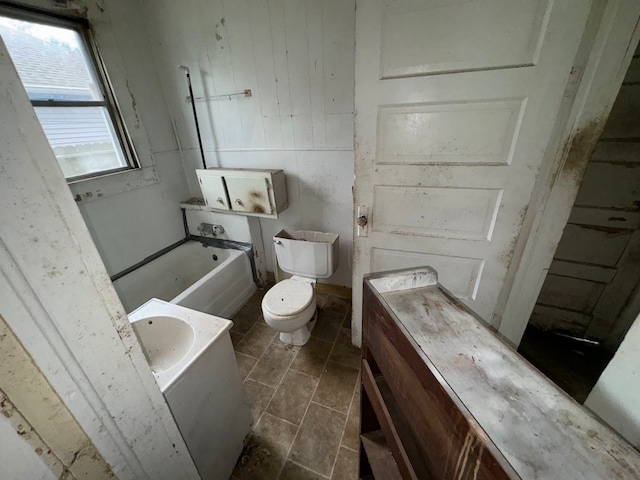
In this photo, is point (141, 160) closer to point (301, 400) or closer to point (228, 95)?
point (228, 95)

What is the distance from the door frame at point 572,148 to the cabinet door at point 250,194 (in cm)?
156

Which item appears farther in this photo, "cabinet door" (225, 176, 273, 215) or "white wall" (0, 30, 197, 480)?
"cabinet door" (225, 176, 273, 215)

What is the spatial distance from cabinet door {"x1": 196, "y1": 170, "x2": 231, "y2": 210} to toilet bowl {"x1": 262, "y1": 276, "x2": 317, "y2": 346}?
860mm

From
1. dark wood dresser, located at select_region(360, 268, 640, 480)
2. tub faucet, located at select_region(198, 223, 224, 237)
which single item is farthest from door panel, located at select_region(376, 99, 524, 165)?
tub faucet, located at select_region(198, 223, 224, 237)

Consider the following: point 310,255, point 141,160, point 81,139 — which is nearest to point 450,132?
point 310,255

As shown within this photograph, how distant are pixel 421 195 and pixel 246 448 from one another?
1559 millimetres

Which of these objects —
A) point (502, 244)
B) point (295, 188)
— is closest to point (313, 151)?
point (295, 188)

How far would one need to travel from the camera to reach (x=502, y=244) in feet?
3.72

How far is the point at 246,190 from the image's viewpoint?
1.90 metres

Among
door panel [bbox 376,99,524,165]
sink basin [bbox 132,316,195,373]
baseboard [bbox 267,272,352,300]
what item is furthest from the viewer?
baseboard [bbox 267,272,352,300]

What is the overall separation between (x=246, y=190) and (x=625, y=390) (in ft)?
6.50

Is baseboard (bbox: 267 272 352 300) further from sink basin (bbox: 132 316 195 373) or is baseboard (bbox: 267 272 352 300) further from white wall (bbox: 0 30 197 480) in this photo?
white wall (bbox: 0 30 197 480)

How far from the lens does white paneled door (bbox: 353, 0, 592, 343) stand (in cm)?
87

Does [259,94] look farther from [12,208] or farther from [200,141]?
[12,208]
